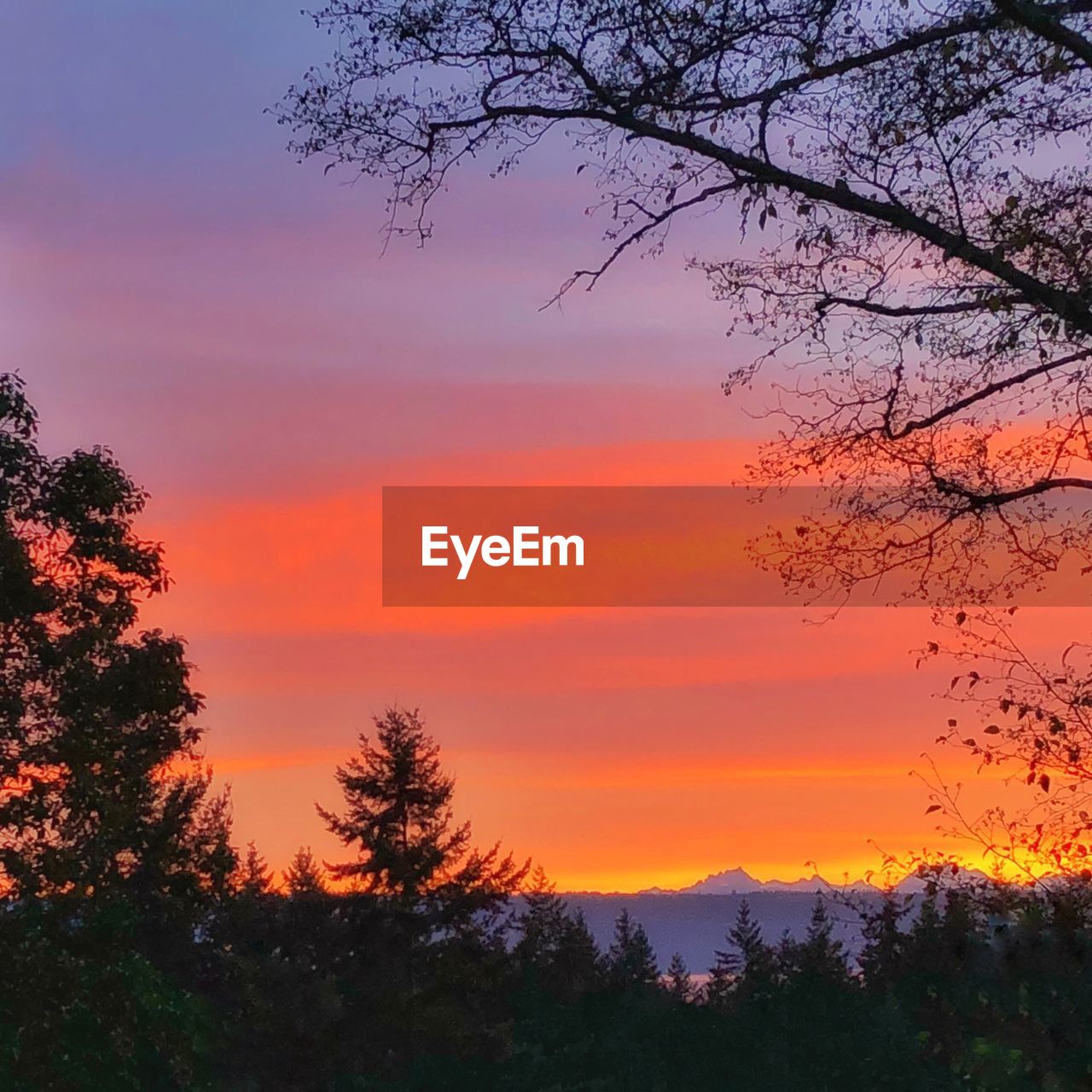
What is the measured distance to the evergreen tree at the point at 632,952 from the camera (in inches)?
3051

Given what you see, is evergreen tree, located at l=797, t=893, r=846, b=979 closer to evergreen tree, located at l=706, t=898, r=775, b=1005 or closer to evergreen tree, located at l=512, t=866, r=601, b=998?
evergreen tree, located at l=706, t=898, r=775, b=1005

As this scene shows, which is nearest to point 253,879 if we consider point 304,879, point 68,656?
point 304,879

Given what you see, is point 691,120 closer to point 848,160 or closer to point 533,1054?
point 848,160

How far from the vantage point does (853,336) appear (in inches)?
555

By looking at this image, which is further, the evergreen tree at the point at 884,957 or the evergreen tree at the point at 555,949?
the evergreen tree at the point at 555,949

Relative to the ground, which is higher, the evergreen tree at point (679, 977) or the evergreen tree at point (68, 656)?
the evergreen tree at point (68, 656)

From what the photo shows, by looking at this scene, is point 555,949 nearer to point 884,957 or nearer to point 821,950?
point 821,950

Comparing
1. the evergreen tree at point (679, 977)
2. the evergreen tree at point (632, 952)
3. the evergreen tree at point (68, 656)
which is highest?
the evergreen tree at point (68, 656)

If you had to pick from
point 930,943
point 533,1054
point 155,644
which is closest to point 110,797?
point 155,644

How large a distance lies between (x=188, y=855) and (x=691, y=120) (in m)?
22.2

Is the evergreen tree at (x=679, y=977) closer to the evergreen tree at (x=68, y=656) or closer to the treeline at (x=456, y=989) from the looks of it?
the treeline at (x=456, y=989)

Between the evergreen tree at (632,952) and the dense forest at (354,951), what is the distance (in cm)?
21

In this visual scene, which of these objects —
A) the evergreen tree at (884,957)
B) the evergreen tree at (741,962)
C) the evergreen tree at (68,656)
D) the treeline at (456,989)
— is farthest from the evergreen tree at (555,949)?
the evergreen tree at (68,656)

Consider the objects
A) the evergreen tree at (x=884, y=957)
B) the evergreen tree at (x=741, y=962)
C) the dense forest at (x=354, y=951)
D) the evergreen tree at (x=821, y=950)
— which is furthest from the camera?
the evergreen tree at (x=741, y=962)
